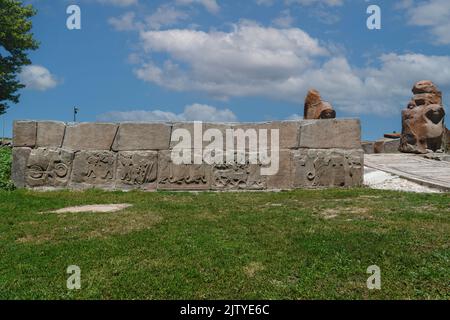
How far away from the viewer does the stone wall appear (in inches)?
422

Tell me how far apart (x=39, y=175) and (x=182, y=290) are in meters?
8.16

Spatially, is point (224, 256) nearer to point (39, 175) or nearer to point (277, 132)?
point (277, 132)

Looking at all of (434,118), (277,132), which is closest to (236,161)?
(277,132)

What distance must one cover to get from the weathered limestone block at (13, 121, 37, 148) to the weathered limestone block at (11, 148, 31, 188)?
159 mm

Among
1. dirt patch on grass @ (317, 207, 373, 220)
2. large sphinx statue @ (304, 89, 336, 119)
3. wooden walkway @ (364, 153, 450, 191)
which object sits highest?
large sphinx statue @ (304, 89, 336, 119)

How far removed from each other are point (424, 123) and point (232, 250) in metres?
15.4

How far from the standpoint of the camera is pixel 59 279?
432 centimetres

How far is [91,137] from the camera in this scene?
1097 cm

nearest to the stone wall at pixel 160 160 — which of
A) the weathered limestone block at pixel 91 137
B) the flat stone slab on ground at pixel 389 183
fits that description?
the weathered limestone block at pixel 91 137

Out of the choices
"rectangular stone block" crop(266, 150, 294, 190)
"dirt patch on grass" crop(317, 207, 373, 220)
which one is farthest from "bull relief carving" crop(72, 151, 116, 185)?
"dirt patch on grass" crop(317, 207, 373, 220)

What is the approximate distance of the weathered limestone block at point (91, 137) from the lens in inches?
430

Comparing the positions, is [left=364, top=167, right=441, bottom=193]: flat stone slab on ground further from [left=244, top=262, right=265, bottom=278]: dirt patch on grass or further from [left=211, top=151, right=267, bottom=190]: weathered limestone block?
[left=244, top=262, right=265, bottom=278]: dirt patch on grass
